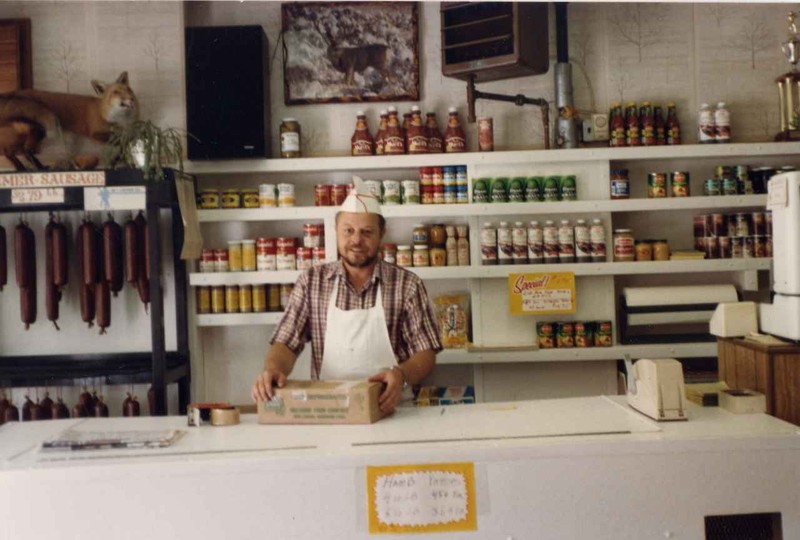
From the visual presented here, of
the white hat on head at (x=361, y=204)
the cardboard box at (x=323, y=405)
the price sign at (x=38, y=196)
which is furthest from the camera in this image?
the price sign at (x=38, y=196)

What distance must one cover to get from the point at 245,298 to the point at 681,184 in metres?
2.38

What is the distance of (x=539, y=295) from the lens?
13.6ft

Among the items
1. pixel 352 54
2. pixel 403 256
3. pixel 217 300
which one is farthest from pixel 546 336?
pixel 352 54

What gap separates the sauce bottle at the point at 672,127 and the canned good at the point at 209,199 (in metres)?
2.43

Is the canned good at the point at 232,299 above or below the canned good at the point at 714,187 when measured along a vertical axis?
below

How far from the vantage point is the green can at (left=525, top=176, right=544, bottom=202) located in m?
4.16

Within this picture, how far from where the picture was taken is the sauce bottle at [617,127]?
420 centimetres

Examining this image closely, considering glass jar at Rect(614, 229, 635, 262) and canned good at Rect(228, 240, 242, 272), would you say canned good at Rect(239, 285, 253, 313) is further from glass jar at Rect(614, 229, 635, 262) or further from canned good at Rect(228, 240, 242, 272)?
glass jar at Rect(614, 229, 635, 262)

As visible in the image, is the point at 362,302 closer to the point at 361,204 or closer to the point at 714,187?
the point at 361,204

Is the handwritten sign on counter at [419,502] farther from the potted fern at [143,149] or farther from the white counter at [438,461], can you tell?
the potted fern at [143,149]

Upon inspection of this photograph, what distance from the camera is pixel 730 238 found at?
4191 millimetres

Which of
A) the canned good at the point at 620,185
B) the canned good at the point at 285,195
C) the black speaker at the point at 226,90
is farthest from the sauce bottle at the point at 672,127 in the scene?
the black speaker at the point at 226,90

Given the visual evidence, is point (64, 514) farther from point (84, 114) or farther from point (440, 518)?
point (84, 114)

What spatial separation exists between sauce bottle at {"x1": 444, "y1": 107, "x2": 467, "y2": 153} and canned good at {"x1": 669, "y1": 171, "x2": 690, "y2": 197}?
1129 mm
